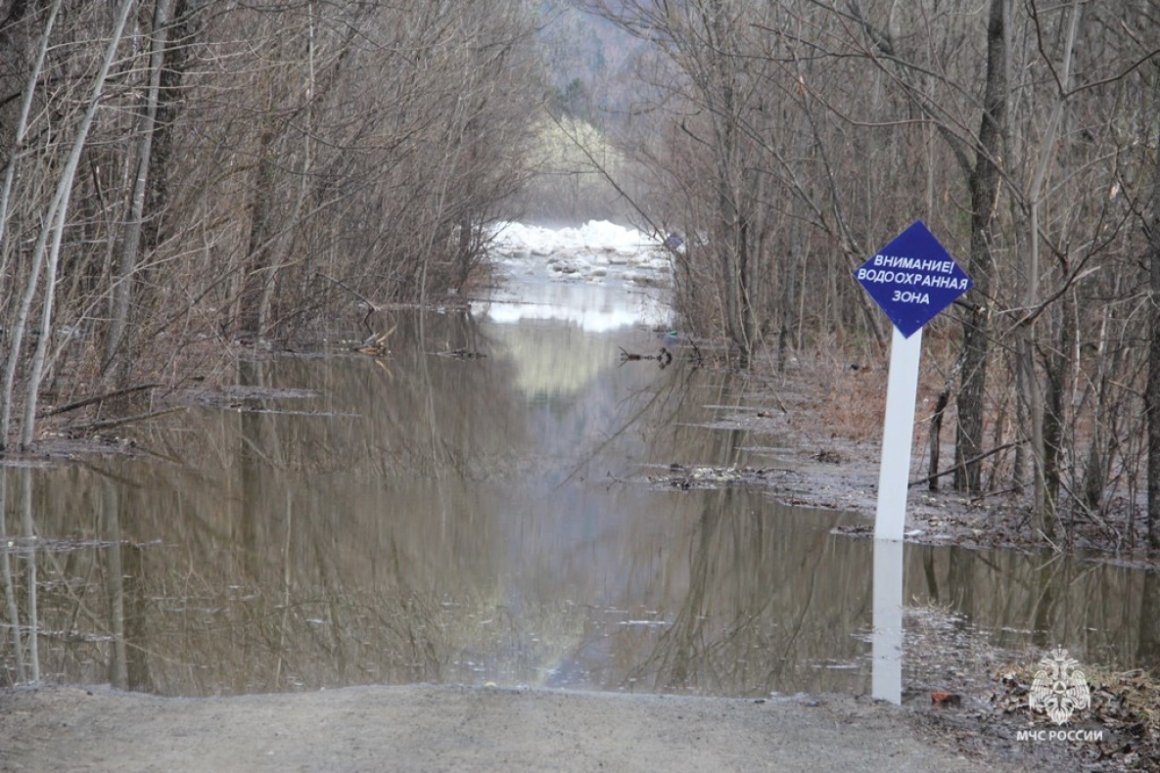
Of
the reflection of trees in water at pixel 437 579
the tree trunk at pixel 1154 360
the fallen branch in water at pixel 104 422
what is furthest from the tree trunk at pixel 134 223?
the tree trunk at pixel 1154 360

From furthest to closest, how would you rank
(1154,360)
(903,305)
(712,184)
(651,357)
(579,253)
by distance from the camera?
(579,253)
(651,357)
(712,184)
(1154,360)
(903,305)

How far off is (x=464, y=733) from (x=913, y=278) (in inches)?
224

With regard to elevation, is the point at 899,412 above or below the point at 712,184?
below

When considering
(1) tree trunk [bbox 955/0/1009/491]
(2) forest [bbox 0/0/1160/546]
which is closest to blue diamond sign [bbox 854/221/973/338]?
(2) forest [bbox 0/0/1160/546]

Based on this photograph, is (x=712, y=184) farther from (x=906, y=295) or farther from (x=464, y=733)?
(x=464, y=733)

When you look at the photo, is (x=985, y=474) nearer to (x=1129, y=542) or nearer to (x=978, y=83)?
(x=1129, y=542)

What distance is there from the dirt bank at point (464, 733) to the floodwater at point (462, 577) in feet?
1.53

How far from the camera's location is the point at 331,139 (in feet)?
82.3

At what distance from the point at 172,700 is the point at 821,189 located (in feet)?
72.0

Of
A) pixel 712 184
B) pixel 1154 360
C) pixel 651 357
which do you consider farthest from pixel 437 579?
pixel 651 357

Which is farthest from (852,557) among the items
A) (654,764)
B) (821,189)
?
(821,189)

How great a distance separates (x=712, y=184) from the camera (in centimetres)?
2939

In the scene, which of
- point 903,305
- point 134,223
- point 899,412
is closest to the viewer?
point 903,305

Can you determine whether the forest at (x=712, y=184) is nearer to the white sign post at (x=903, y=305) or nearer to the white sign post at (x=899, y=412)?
the white sign post at (x=903, y=305)
